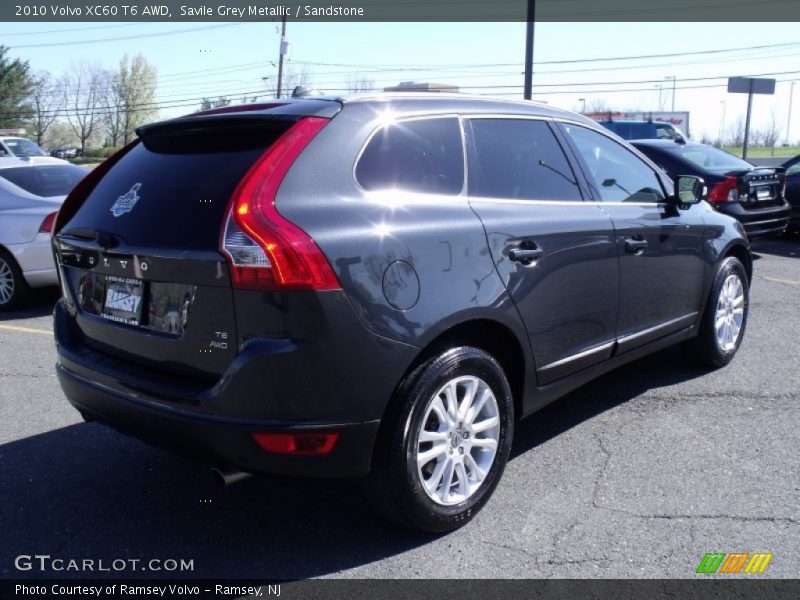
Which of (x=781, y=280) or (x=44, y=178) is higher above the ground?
(x=44, y=178)

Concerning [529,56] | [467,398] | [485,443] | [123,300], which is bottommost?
[485,443]

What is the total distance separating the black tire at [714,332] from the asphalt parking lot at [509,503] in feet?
1.39

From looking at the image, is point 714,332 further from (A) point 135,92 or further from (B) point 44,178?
(A) point 135,92

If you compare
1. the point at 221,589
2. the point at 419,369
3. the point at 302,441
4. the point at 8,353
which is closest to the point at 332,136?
the point at 419,369

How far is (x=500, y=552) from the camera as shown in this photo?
313 centimetres

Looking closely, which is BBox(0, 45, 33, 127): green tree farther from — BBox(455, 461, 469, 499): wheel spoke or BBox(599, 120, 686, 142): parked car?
BBox(455, 461, 469, 499): wheel spoke

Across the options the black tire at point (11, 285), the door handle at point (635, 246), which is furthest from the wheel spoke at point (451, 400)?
the black tire at point (11, 285)

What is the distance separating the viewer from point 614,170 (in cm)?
456

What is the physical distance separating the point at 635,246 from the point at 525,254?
1126 millimetres

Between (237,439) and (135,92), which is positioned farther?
(135,92)

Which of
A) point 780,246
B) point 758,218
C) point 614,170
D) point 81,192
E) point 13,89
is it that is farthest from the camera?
point 13,89

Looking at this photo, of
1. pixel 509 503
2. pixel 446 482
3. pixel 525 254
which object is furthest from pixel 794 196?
pixel 446 482

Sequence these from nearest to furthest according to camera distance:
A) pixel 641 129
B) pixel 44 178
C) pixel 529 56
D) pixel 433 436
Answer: pixel 433 436
pixel 44 178
pixel 529 56
pixel 641 129

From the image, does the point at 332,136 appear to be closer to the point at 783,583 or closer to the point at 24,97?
the point at 783,583
